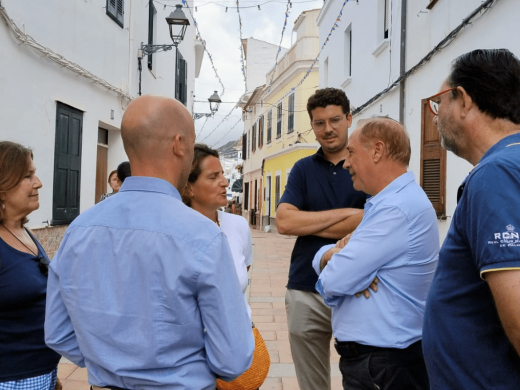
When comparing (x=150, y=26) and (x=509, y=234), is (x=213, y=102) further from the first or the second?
(x=509, y=234)

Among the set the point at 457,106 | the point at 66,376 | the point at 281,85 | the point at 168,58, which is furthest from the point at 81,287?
the point at 281,85

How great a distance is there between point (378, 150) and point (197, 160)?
0.92 m

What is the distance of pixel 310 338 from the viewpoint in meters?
2.66

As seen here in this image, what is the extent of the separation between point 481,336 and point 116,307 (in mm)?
989

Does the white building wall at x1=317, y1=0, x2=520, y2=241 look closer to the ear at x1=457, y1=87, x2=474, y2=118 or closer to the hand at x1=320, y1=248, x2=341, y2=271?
the hand at x1=320, y1=248, x2=341, y2=271

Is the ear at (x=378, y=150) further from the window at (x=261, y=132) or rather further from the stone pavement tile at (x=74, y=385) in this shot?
the window at (x=261, y=132)

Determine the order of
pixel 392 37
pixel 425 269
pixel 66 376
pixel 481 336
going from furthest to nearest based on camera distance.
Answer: pixel 392 37 → pixel 66 376 → pixel 425 269 → pixel 481 336

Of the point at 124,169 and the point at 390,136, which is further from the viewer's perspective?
the point at 124,169

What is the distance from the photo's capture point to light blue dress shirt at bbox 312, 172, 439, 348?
1.91 m

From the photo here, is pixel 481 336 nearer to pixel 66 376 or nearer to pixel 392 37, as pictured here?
pixel 66 376

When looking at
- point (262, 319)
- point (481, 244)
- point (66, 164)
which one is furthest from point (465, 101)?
point (66, 164)

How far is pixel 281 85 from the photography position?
71.6 feet

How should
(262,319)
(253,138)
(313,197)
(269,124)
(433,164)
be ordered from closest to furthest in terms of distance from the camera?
(313,197)
(262,319)
(433,164)
(269,124)
(253,138)

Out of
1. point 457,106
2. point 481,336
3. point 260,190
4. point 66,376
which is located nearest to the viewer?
point 481,336
